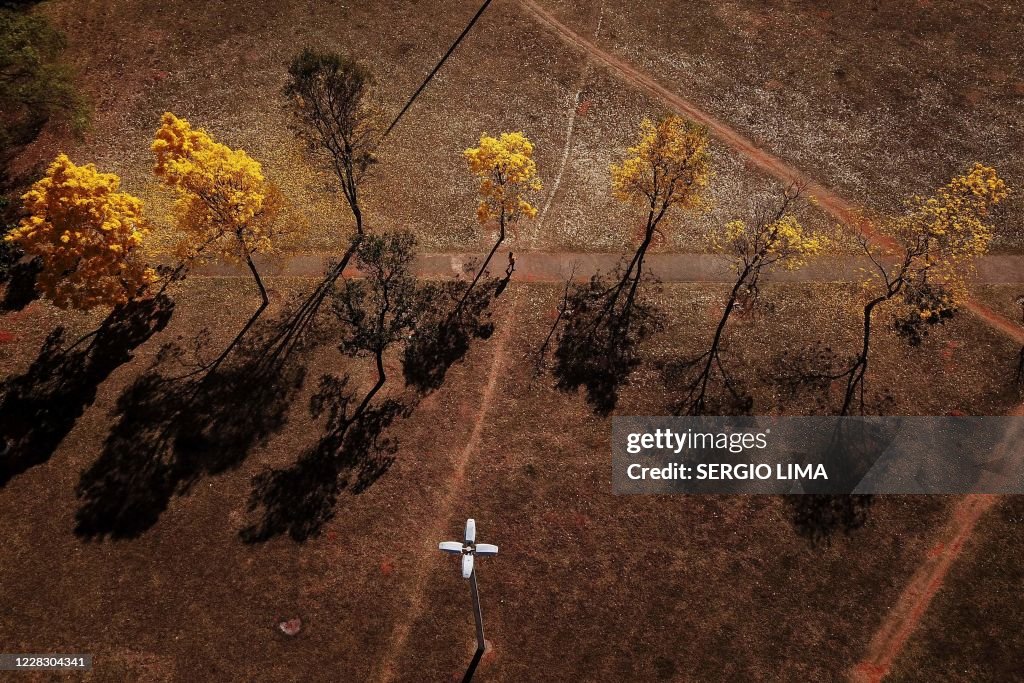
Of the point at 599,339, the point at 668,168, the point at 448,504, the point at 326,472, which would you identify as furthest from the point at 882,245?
the point at 326,472

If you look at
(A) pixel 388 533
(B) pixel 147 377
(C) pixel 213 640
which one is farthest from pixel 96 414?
(A) pixel 388 533

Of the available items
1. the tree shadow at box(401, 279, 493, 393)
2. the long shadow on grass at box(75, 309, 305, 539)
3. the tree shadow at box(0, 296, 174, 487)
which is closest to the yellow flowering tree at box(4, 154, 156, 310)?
the tree shadow at box(0, 296, 174, 487)

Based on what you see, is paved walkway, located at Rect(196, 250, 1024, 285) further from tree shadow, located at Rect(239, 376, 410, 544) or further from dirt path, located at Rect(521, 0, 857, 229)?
tree shadow, located at Rect(239, 376, 410, 544)

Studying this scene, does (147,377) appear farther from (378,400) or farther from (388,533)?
(388,533)

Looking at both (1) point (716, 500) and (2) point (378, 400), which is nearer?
(1) point (716, 500)

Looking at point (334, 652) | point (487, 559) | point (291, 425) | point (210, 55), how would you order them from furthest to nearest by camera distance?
point (210, 55) < point (291, 425) < point (487, 559) < point (334, 652)

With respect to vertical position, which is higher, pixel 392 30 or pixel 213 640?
pixel 392 30
